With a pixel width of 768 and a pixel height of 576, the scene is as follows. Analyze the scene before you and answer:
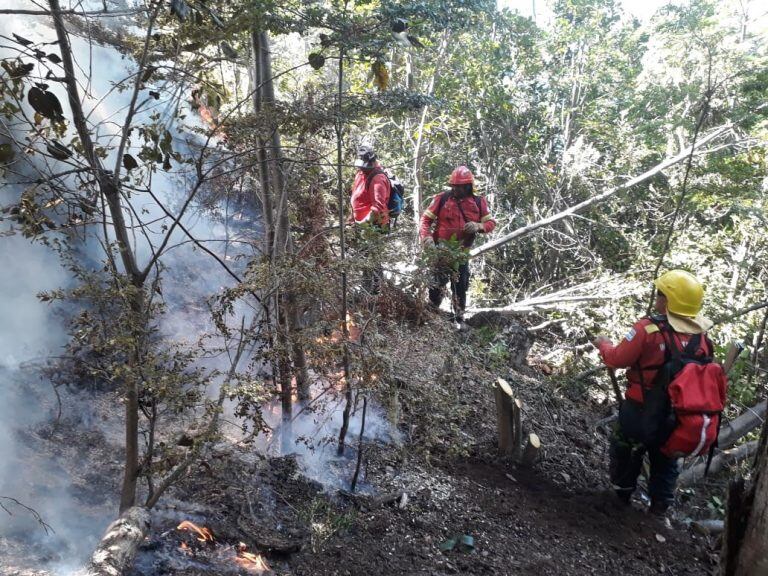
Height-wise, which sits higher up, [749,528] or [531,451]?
[749,528]

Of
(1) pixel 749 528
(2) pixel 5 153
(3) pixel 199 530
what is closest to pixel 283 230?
(2) pixel 5 153

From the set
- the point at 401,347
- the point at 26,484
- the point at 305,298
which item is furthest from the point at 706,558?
the point at 26,484

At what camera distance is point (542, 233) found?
35.0 ft

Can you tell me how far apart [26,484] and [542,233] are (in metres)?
9.09

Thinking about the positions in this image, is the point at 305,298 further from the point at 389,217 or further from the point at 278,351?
the point at 389,217

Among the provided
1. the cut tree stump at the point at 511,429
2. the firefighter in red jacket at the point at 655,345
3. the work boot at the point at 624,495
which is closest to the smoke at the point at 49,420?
the cut tree stump at the point at 511,429

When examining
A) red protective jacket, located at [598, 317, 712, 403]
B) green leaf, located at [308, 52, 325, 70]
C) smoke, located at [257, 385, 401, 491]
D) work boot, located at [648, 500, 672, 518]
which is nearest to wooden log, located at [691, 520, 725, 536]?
work boot, located at [648, 500, 672, 518]

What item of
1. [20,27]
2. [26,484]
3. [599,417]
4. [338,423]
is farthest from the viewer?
[20,27]

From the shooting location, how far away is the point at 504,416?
5.19 meters

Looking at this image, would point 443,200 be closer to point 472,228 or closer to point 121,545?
point 472,228

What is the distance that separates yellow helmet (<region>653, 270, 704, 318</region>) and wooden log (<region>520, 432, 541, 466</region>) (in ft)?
5.97

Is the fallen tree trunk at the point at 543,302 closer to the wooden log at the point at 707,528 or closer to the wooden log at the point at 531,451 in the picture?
the wooden log at the point at 531,451

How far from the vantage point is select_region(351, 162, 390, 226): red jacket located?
654 centimetres

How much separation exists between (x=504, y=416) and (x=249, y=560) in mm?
2723
